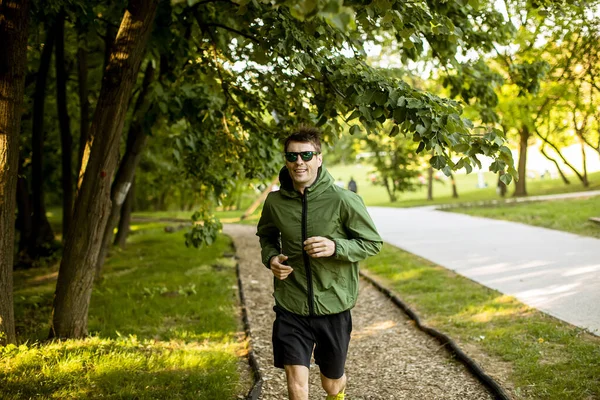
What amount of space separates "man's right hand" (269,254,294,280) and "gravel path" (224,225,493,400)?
1.85 metres

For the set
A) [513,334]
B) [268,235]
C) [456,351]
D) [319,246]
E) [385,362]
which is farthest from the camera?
[513,334]

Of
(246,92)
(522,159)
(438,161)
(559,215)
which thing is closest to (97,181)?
(246,92)

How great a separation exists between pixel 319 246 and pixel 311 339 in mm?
705

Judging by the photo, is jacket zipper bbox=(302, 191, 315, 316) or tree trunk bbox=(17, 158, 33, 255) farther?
tree trunk bbox=(17, 158, 33, 255)

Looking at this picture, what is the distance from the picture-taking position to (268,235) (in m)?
4.20

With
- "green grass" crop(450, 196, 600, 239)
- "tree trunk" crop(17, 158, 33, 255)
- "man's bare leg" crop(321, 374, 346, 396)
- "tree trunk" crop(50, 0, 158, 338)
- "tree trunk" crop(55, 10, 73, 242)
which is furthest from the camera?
"green grass" crop(450, 196, 600, 239)

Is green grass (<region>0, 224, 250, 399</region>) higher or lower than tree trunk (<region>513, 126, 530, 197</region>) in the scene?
lower

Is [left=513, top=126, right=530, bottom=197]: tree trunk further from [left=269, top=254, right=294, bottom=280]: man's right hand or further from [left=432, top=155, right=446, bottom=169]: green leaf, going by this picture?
[left=269, top=254, right=294, bottom=280]: man's right hand

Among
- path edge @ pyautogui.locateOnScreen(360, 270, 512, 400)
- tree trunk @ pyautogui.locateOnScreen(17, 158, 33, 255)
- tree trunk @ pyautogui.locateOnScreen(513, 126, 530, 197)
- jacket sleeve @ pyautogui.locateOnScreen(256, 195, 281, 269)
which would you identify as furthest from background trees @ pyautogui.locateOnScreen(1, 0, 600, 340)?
tree trunk @ pyautogui.locateOnScreen(513, 126, 530, 197)

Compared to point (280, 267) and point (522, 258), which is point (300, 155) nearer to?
point (280, 267)

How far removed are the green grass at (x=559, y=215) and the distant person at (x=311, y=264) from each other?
10.4m

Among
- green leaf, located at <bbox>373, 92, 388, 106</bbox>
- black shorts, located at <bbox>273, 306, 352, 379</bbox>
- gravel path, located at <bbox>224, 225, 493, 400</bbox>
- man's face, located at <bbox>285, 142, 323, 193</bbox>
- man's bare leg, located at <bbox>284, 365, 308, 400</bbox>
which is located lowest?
gravel path, located at <bbox>224, 225, 493, 400</bbox>

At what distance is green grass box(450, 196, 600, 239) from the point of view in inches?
548

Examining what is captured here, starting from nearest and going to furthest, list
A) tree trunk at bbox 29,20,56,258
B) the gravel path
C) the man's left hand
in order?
1. the man's left hand
2. the gravel path
3. tree trunk at bbox 29,20,56,258
